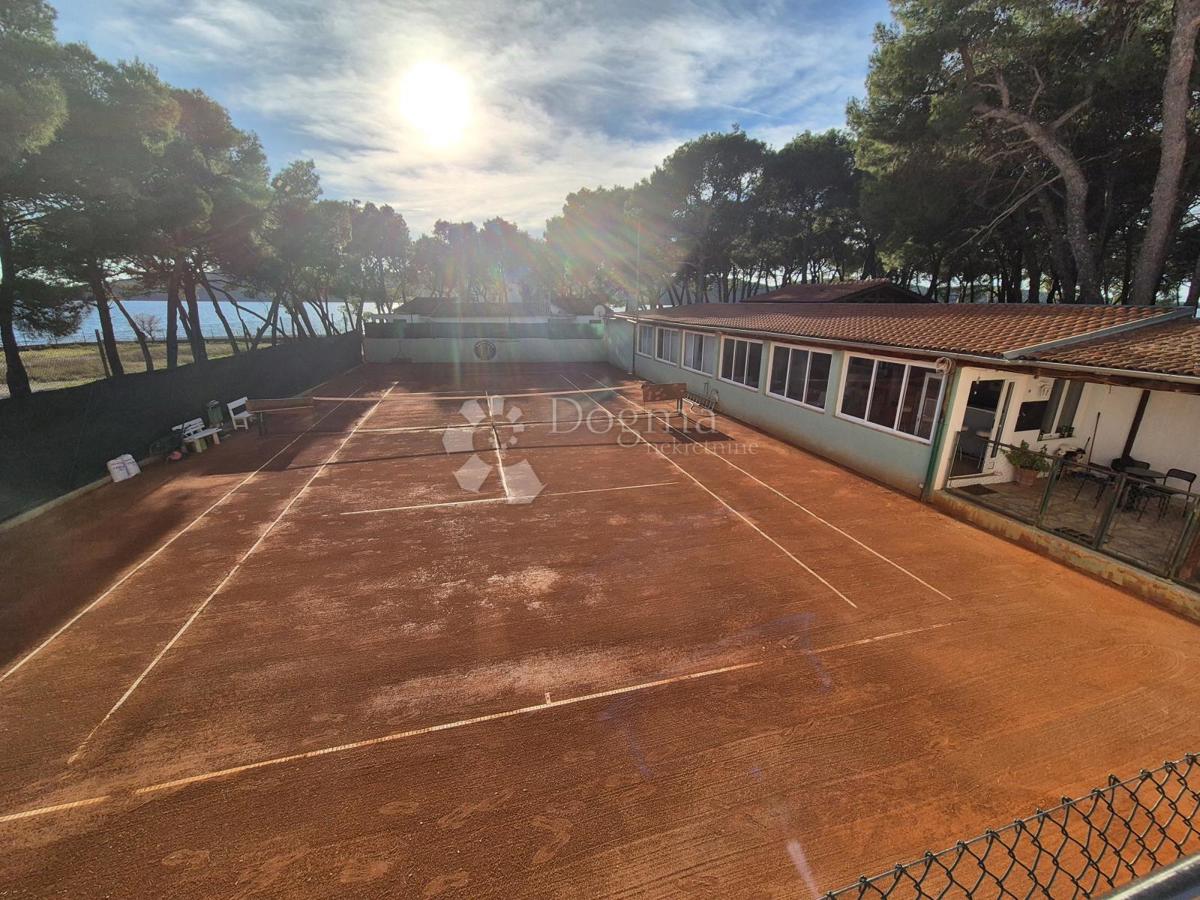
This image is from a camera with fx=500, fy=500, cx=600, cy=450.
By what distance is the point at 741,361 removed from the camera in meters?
16.1

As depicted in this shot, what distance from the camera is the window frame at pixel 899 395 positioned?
29.6ft

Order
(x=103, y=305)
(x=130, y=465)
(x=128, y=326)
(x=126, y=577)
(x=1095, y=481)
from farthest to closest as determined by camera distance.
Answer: (x=128, y=326), (x=103, y=305), (x=130, y=465), (x=1095, y=481), (x=126, y=577)

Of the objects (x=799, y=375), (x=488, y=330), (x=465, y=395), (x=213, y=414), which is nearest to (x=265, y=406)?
(x=213, y=414)

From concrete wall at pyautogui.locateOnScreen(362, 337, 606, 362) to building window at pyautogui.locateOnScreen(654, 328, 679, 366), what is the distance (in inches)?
356

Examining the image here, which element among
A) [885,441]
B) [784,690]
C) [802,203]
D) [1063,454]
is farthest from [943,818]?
[802,203]

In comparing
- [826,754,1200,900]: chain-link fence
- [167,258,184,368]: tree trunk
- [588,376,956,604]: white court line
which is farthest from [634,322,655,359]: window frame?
[826,754,1200,900]: chain-link fence

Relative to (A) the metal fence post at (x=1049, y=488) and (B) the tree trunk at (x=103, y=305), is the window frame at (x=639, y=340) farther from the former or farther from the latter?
(B) the tree trunk at (x=103, y=305)

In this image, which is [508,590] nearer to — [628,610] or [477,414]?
[628,610]

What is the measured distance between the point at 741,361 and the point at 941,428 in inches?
305

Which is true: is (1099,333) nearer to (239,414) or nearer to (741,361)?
A: (741,361)

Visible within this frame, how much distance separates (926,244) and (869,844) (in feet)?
82.6

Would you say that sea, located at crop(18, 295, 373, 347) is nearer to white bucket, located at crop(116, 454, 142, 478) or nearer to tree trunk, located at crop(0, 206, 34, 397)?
tree trunk, located at crop(0, 206, 34, 397)

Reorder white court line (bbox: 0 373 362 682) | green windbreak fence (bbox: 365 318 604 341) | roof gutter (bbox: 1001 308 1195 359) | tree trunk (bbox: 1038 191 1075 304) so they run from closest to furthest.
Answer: white court line (bbox: 0 373 362 682) < roof gutter (bbox: 1001 308 1195 359) < tree trunk (bbox: 1038 191 1075 304) < green windbreak fence (bbox: 365 318 604 341)

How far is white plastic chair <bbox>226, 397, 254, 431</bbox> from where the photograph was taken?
1432cm
